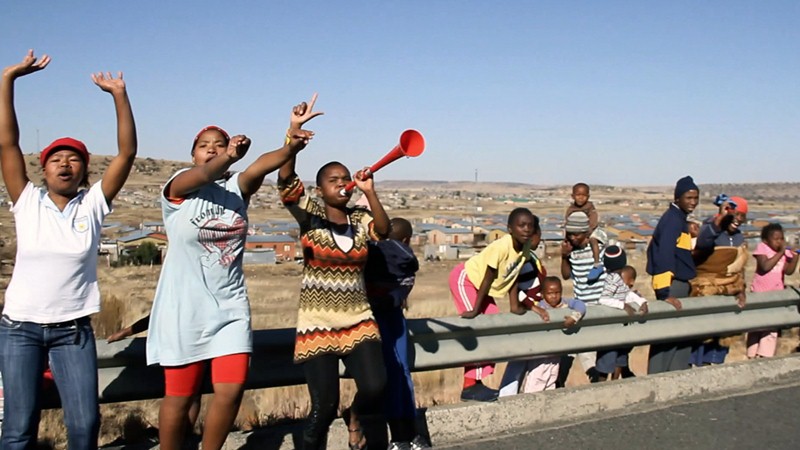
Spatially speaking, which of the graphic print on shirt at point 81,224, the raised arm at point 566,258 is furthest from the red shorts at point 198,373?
the raised arm at point 566,258

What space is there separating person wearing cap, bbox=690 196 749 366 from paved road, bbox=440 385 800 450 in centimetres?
108

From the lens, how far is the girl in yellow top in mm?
5828

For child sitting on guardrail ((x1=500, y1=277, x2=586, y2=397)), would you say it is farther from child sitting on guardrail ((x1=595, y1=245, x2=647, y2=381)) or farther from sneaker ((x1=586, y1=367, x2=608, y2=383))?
sneaker ((x1=586, y1=367, x2=608, y2=383))

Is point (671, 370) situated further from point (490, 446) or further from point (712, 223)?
point (490, 446)

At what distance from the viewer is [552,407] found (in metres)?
5.46

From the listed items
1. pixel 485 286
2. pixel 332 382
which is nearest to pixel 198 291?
pixel 332 382

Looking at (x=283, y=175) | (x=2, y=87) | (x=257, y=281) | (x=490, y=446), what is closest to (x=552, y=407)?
(x=490, y=446)

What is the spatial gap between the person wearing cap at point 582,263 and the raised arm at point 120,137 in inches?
164

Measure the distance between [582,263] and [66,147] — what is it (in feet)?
14.9

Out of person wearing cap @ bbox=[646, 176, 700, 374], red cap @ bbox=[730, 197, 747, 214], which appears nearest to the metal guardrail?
person wearing cap @ bbox=[646, 176, 700, 374]

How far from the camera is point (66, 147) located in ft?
12.9

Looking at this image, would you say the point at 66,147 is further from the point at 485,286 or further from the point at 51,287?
the point at 485,286

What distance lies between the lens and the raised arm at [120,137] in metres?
3.95

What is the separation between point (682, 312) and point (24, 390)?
4.56m
